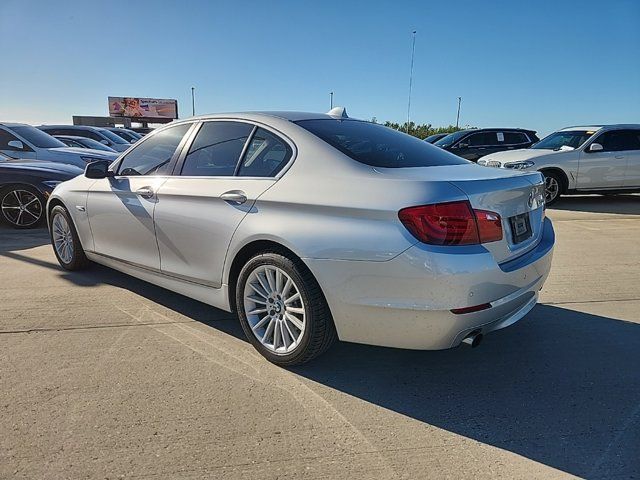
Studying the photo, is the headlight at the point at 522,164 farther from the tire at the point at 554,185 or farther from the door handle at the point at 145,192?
the door handle at the point at 145,192

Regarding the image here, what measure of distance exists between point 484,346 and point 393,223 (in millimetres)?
A: 1441

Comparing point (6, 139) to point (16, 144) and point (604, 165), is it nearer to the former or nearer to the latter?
point (16, 144)

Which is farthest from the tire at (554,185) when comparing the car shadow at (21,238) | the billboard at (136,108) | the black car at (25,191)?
the billboard at (136,108)

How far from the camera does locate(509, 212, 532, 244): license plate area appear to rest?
264cm

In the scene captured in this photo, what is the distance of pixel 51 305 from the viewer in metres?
3.97

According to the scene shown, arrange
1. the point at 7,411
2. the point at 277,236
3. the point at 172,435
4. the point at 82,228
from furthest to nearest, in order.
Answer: the point at 82,228
the point at 277,236
the point at 7,411
the point at 172,435

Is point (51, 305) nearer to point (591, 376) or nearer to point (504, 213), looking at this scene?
point (504, 213)

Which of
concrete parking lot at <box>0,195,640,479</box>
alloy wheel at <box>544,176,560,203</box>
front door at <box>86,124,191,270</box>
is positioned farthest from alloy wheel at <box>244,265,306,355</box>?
alloy wheel at <box>544,176,560,203</box>

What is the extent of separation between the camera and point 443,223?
7.64 feet

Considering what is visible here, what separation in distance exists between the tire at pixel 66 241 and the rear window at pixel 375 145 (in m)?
2.81

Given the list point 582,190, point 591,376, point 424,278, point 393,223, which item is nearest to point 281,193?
point 393,223

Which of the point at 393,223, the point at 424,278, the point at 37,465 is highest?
the point at 393,223

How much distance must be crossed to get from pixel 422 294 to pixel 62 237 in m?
4.09

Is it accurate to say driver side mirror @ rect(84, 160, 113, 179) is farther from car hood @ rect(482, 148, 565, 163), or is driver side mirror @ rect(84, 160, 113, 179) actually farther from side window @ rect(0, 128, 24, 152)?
car hood @ rect(482, 148, 565, 163)
